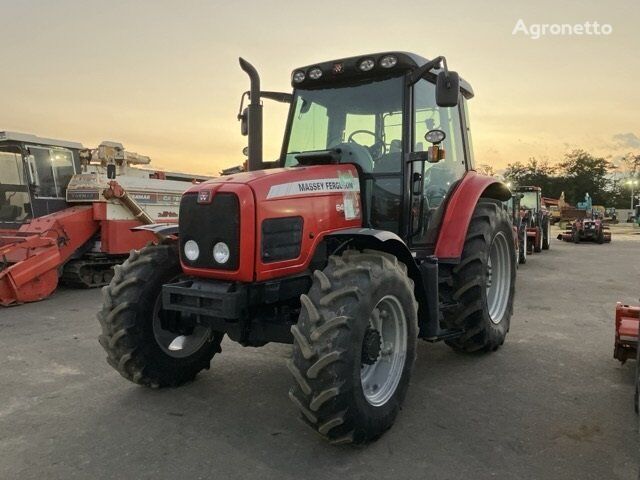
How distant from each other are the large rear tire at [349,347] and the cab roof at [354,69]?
62.8 inches

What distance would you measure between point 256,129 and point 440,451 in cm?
281

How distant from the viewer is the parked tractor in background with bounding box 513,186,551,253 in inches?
661

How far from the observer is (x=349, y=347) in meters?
2.90

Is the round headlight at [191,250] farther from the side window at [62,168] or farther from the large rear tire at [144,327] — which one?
the side window at [62,168]

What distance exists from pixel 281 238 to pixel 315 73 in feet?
5.35

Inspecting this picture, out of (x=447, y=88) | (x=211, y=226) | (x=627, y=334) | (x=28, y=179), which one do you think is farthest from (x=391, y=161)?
(x=28, y=179)

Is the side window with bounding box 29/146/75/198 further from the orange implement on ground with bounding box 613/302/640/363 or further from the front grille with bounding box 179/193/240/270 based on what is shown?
the orange implement on ground with bounding box 613/302/640/363

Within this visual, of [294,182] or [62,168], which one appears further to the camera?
[62,168]

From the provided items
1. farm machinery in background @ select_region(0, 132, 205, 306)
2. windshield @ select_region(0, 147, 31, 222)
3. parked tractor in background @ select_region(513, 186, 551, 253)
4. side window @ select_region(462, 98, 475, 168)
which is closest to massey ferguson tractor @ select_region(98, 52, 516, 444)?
side window @ select_region(462, 98, 475, 168)

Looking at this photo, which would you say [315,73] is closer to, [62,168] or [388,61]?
[388,61]

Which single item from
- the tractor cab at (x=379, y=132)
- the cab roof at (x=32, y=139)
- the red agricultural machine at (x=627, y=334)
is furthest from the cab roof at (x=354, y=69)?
the cab roof at (x=32, y=139)

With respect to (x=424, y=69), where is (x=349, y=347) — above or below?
below

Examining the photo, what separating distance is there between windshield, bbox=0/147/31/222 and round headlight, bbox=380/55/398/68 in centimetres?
826

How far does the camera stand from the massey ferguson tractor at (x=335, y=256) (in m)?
3.00
